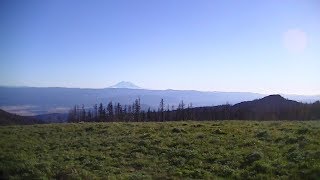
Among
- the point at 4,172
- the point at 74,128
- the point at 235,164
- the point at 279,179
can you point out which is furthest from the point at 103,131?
the point at 279,179

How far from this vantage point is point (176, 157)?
68.0 feet

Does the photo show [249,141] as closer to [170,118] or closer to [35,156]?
[35,156]

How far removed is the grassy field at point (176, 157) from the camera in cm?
1703

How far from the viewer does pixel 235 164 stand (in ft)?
60.1

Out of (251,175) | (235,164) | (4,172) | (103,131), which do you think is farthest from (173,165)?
(103,131)

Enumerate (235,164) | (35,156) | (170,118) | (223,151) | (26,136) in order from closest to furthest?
(235,164), (223,151), (35,156), (26,136), (170,118)

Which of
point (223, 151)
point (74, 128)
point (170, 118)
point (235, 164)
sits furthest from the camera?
point (170, 118)

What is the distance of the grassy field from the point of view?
1703cm

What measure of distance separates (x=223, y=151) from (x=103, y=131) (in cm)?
1777

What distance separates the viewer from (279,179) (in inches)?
597

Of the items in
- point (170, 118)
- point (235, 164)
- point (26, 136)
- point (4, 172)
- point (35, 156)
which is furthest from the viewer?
point (170, 118)

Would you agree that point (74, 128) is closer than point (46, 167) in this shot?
No

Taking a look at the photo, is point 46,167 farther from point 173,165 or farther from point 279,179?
point 279,179

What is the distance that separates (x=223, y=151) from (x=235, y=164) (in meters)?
3.01
